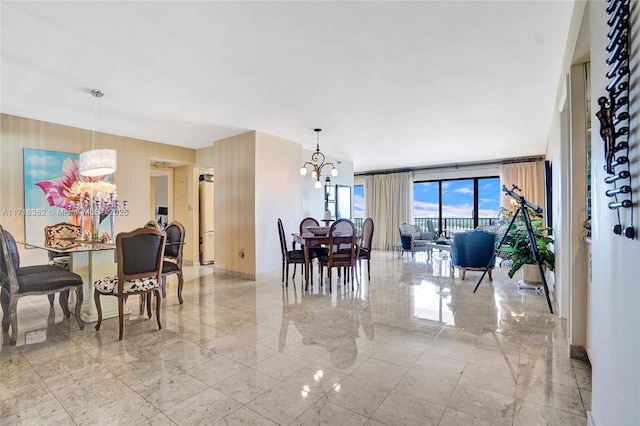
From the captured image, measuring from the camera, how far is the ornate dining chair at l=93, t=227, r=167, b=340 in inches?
115

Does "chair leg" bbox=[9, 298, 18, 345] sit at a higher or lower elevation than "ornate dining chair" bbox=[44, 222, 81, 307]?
lower

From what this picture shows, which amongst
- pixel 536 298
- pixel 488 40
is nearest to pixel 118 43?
pixel 488 40

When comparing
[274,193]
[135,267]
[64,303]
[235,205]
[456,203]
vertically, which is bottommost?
[64,303]

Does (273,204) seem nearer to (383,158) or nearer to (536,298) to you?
(383,158)

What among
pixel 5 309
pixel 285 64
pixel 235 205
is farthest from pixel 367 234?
pixel 5 309

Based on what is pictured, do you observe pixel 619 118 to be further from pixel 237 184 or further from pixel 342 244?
pixel 237 184

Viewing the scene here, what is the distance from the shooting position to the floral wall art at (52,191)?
4388mm

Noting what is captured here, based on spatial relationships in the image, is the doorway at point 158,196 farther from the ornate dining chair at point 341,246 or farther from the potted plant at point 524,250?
the potted plant at point 524,250

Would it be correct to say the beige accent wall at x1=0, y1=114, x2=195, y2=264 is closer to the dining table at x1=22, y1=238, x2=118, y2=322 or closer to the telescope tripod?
the dining table at x1=22, y1=238, x2=118, y2=322

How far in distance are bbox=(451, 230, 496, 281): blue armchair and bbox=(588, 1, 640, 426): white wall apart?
3.37 metres

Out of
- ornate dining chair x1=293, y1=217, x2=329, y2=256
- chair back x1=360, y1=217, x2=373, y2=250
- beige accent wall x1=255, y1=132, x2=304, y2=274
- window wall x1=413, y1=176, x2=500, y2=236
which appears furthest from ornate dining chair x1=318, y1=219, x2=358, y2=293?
window wall x1=413, y1=176, x2=500, y2=236

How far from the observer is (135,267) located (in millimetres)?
3020

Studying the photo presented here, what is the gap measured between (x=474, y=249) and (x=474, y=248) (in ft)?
0.05

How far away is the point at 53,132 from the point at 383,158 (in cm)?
664
